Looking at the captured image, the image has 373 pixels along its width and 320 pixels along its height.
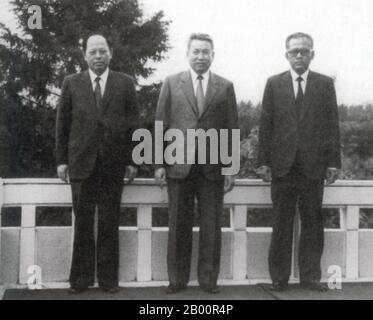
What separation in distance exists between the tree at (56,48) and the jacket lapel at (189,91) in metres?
2.46

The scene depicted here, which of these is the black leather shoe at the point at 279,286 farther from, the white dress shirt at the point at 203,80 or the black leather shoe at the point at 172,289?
the white dress shirt at the point at 203,80

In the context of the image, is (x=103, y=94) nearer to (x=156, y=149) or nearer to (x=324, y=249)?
(x=156, y=149)

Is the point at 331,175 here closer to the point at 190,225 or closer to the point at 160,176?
the point at 190,225

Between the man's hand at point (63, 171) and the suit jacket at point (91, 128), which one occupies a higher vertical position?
the suit jacket at point (91, 128)

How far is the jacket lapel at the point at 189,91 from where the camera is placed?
3336mm

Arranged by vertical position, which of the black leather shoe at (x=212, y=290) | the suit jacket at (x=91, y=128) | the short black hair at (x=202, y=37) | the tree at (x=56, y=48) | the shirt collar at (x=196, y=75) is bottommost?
the black leather shoe at (x=212, y=290)

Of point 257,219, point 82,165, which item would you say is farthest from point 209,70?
point 257,219

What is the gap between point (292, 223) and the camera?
3473 mm

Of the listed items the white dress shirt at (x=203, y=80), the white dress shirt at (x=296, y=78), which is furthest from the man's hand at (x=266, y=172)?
the white dress shirt at (x=203, y=80)

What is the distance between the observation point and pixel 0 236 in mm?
3391

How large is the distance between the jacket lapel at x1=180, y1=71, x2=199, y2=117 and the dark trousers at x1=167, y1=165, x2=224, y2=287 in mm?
346

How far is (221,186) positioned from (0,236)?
1332 millimetres

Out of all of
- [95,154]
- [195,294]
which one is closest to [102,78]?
[95,154]

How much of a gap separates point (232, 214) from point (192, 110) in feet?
2.56
